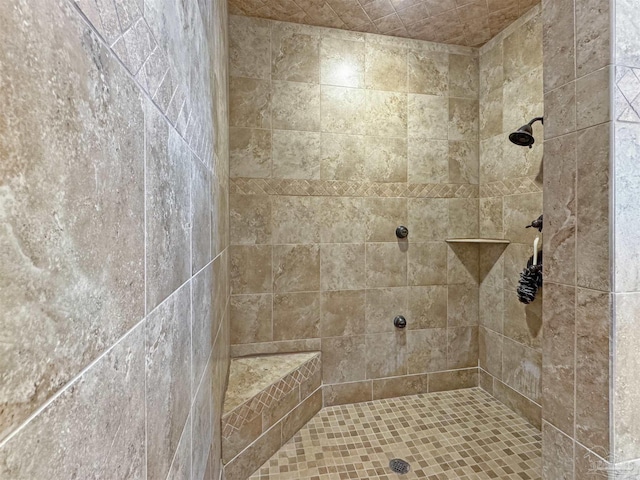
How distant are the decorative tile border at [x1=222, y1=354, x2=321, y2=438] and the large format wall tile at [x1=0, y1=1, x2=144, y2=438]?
4.34 feet

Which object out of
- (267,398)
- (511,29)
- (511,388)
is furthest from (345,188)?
(511,388)

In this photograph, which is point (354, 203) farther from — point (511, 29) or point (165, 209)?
point (165, 209)

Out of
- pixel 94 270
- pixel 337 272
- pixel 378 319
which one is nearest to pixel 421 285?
pixel 378 319

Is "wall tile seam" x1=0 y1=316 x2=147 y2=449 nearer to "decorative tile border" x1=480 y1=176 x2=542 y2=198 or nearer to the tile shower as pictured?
the tile shower

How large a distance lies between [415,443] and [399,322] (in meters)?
0.73

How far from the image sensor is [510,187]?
2055 millimetres

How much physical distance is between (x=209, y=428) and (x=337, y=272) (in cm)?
128

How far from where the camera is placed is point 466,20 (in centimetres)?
200

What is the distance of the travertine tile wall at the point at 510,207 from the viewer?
1879 mm

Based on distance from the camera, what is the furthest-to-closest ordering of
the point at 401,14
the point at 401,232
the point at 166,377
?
the point at 401,232
the point at 401,14
the point at 166,377

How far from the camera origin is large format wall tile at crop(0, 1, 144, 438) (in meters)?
0.19

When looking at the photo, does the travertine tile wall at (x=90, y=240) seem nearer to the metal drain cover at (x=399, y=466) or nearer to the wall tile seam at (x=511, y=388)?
the metal drain cover at (x=399, y=466)

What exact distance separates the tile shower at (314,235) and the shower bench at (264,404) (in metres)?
0.03

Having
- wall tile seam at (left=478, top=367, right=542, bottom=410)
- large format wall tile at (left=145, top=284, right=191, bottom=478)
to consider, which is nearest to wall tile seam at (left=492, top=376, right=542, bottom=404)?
wall tile seam at (left=478, top=367, right=542, bottom=410)
